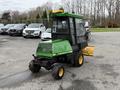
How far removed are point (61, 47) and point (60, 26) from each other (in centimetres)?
114

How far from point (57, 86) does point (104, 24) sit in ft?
139

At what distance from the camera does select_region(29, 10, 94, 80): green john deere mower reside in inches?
297

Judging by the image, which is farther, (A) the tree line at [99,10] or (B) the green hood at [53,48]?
(A) the tree line at [99,10]

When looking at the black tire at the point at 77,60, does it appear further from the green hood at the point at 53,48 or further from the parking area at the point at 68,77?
the green hood at the point at 53,48

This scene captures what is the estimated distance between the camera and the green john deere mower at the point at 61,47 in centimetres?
755

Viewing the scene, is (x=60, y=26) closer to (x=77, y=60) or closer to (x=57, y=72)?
(x=77, y=60)

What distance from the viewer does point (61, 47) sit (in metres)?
7.84

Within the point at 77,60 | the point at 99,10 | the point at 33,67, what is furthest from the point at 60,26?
the point at 99,10

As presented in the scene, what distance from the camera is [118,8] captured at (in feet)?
177

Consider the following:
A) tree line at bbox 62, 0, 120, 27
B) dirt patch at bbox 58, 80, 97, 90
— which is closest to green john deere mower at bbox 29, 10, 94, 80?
dirt patch at bbox 58, 80, 97, 90

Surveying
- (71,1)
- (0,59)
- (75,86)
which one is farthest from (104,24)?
(75,86)

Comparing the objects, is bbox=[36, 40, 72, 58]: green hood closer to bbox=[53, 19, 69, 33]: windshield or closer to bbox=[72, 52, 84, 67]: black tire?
bbox=[53, 19, 69, 33]: windshield

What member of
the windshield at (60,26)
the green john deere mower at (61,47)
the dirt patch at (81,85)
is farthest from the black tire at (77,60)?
the dirt patch at (81,85)

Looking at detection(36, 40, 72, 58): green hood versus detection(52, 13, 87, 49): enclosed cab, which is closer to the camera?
detection(36, 40, 72, 58): green hood
